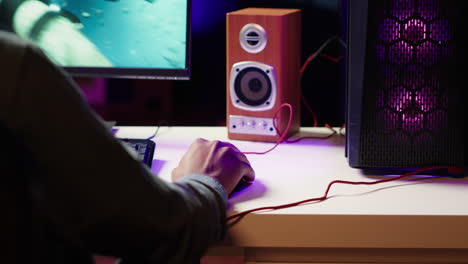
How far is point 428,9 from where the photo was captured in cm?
105

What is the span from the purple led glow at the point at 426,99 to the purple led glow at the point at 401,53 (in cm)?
6

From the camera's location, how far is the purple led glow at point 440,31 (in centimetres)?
105

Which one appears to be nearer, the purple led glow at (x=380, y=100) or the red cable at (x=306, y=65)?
the purple led glow at (x=380, y=100)

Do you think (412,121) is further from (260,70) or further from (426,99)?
(260,70)

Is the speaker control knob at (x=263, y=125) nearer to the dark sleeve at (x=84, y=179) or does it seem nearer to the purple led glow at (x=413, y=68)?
the purple led glow at (x=413, y=68)

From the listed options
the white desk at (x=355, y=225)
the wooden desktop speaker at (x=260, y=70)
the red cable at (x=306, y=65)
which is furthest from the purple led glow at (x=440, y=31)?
the red cable at (x=306, y=65)

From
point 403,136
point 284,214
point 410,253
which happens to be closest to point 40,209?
point 284,214

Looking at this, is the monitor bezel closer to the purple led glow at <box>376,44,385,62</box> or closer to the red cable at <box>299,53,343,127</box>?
the red cable at <box>299,53,343,127</box>

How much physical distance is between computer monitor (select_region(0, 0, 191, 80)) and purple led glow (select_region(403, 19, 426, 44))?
18.6 inches

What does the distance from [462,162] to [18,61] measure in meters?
0.79

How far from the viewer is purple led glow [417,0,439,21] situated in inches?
41.2

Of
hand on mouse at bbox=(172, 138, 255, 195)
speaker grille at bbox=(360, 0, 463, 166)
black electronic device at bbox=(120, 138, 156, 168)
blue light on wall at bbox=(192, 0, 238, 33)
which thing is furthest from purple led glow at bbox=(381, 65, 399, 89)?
blue light on wall at bbox=(192, 0, 238, 33)

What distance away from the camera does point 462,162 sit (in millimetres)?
1083

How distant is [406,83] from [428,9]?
13 cm
